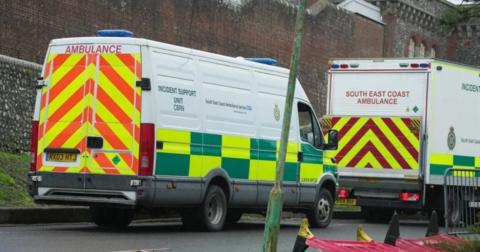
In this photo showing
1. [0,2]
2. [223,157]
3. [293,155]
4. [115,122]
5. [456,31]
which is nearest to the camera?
[115,122]

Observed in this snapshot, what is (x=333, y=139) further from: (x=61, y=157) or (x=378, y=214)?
(x=61, y=157)

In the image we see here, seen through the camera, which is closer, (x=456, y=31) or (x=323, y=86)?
(x=323, y=86)

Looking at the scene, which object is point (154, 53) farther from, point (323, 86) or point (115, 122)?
point (323, 86)

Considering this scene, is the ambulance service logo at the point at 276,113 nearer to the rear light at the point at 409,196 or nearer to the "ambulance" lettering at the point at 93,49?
the "ambulance" lettering at the point at 93,49

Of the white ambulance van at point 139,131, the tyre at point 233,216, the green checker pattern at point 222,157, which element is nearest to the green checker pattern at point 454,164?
the green checker pattern at point 222,157

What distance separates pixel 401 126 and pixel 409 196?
134 cm

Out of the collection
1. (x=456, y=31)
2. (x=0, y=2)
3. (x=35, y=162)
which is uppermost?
(x=456, y=31)

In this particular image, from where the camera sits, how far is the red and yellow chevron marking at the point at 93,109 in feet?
45.3

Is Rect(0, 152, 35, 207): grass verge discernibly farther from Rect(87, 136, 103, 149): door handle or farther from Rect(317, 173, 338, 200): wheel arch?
Rect(317, 173, 338, 200): wheel arch

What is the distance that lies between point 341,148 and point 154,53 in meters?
7.30

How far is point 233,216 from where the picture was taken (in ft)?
56.9

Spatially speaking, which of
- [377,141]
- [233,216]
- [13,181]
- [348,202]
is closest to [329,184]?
[233,216]

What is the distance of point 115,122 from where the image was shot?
13.9m

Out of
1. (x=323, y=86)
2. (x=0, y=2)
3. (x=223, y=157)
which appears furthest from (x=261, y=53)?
(x=223, y=157)
